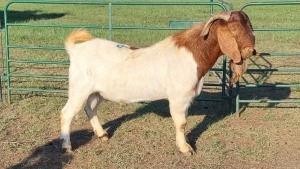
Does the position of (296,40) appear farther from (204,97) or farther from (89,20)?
(89,20)

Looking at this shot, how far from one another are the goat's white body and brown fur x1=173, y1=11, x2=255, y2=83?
105 mm

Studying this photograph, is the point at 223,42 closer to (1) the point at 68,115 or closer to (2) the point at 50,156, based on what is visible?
(1) the point at 68,115

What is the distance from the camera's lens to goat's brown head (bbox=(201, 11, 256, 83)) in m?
5.41

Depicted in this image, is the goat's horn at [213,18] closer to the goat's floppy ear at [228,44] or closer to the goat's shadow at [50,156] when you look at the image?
the goat's floppy ear at [228,44]

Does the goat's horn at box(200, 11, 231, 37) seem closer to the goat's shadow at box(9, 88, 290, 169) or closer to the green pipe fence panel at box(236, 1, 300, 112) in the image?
the goat's shadow at box(9, 88, 290, 169)

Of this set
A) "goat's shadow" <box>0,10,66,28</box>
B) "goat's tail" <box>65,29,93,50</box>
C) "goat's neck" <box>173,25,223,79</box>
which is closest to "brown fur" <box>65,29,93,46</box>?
"goat's tail" <box>65,29,93,50</box>

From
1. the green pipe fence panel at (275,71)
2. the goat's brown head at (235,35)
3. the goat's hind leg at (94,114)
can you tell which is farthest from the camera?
the green pipe fence panel at (275,71)

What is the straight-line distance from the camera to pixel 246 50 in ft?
17.9

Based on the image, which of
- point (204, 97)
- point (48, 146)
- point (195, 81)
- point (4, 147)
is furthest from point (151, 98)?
point (204, 97)

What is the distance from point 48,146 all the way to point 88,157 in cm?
68

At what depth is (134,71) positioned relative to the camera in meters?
5.90

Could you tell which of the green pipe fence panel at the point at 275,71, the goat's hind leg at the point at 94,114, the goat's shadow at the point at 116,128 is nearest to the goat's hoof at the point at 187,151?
the goat's shadow at the point at 116,128

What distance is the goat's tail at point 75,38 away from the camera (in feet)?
20.5

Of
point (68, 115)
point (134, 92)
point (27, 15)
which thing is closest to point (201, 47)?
point (134, 92)
